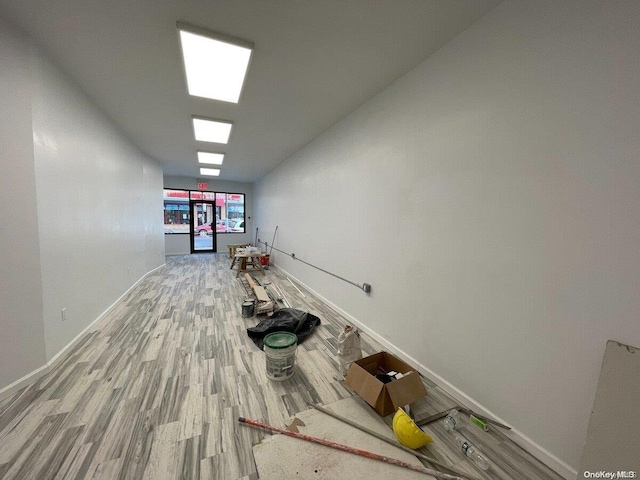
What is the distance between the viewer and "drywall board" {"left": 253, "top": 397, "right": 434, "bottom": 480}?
1270 mm

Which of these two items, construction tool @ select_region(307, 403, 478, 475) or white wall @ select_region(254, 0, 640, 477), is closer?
white wall @ select_region(254, 0, 640, 477)

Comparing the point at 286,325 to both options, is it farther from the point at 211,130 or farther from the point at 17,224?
the point at 211,130

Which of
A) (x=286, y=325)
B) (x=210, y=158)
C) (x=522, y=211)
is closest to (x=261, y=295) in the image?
(x=286, y=325)

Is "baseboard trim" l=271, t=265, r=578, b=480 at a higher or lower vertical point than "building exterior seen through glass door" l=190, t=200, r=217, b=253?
lower

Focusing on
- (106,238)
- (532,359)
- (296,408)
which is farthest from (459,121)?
(106,238)

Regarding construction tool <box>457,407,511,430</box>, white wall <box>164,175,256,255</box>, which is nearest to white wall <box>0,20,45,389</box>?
construction tool <box>457,407,511,430</box>

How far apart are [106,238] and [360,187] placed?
359 cm

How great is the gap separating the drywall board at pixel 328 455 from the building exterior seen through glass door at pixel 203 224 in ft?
28.1

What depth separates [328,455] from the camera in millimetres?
1369

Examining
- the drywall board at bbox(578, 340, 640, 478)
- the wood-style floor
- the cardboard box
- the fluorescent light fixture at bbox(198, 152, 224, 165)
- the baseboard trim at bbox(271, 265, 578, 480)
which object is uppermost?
the fluorescent light fixture at bbox(198, 152, 224, 165)

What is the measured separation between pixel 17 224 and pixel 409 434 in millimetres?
3190

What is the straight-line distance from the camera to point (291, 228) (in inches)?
223

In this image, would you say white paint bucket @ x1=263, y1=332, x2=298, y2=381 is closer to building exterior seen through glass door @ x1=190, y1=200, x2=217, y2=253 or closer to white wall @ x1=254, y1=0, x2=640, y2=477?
white wall @ x1=254, y1=0, x2=640, y2=477

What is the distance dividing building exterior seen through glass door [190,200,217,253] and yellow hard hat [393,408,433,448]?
9.00 m
